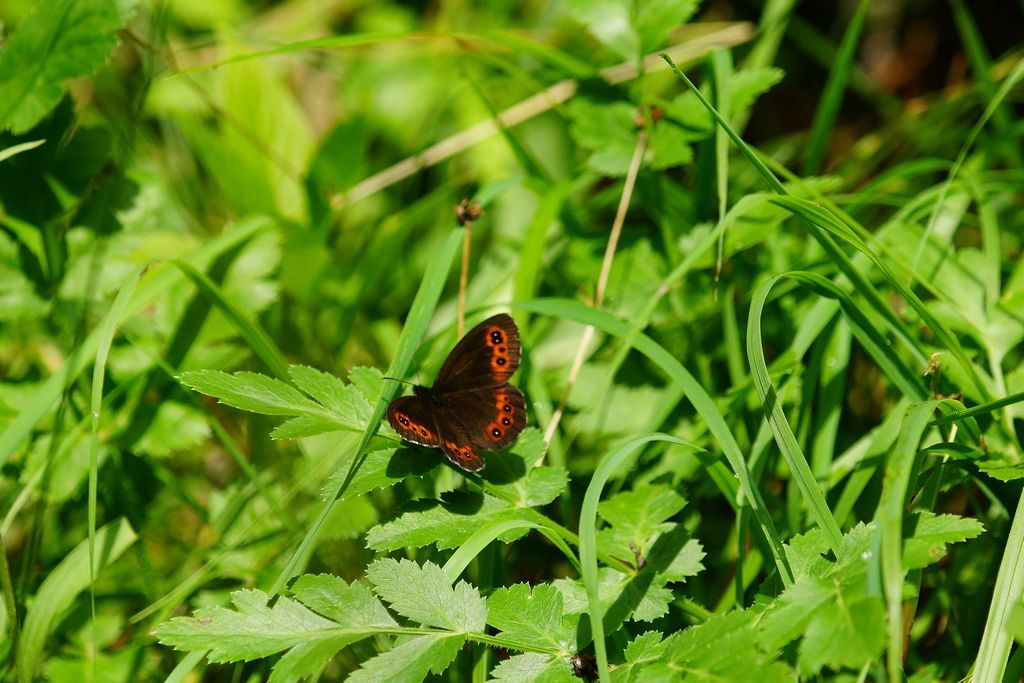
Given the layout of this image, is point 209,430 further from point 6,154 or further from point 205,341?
point 6,154

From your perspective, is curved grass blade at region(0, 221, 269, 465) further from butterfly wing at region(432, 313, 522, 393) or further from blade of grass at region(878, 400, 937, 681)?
blade of grass at region(878, 400, 937, 681)

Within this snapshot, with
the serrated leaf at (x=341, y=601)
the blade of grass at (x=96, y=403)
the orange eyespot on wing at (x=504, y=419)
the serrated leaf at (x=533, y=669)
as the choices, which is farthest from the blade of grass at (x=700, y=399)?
the blade of grass at (x=96, y=403)

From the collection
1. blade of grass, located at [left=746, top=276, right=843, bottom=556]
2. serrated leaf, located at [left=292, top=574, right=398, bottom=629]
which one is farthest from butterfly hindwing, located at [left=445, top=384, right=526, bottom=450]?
blade of grass, located at [left=746, top=276, right=843, bottom=556]

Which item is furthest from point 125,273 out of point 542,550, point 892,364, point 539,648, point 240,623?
point 892,364

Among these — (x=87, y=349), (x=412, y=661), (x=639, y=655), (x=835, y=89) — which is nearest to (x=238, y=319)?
(x=87, y=349)

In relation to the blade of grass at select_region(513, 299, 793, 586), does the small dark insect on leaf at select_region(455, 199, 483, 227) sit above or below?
above

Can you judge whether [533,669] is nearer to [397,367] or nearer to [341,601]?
[341,601]
